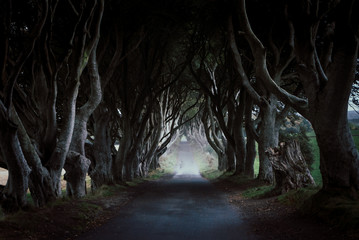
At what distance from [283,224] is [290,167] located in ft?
11.5

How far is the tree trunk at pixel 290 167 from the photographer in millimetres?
10289

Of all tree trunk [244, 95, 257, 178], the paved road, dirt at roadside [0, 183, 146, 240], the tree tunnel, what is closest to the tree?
the tree tunnel

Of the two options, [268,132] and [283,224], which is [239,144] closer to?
[268,132]

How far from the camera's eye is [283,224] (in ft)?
23.8

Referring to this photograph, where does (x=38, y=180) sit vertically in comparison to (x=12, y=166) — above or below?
below

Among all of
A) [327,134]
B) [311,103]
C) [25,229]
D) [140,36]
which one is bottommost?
[25,229]

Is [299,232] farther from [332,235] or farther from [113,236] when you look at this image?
[113,236]

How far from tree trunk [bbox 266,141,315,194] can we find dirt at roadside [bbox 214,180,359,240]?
77 cm

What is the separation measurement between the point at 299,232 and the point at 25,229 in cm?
506

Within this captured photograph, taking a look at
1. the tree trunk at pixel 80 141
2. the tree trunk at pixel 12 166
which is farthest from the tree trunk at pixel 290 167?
the tree trunk at pixel 12 166

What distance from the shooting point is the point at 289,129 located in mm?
29484

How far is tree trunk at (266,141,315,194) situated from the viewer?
1029cm

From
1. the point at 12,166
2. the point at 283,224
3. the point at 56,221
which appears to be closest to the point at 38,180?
the point at 12,166

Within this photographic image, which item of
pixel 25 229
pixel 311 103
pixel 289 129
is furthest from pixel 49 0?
pixel 289 129
